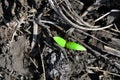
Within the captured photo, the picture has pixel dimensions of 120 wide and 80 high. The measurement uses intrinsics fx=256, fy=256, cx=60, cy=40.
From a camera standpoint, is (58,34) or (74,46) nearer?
(74,46)

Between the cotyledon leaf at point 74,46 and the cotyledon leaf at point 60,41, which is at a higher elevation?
the cotyledon leaf at point 60,41

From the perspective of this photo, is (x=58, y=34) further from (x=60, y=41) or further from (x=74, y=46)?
(x=74, y=46)

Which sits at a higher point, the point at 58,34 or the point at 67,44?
the point at 58,34

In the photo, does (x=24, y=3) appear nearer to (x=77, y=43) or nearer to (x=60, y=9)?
(x=60, y=9)

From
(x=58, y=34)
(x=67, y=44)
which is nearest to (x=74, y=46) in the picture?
(x=67, y=44)

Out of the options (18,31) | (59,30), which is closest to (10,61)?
(18,31)

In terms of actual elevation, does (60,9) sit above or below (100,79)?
above

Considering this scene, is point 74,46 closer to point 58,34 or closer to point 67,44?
point 67,44

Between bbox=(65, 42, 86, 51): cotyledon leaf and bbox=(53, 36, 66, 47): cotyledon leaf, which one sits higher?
bbox=(53, 36, 66, 47): cotyledon leaf
